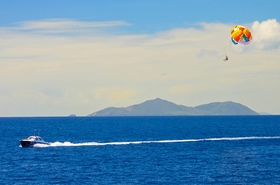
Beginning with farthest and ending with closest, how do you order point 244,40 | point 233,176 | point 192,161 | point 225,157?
point 225,157 < point 192,161 < point 244,40 < point 233,176

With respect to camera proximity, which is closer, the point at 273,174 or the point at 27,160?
the point at 273,174

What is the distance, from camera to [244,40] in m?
94.2

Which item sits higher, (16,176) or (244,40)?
(244,40)

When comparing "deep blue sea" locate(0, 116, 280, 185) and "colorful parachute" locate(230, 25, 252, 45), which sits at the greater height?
"colorful parachute" locate(230, 25, 252, 45)

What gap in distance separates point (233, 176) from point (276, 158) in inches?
1069

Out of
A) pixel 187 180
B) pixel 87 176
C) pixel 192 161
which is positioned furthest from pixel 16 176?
pixel 192 161

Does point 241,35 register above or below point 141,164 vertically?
above

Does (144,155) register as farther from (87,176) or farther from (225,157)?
(87,176)

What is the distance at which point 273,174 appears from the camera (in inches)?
3322

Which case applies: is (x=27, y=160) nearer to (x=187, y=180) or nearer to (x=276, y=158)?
(x=187, y=180)

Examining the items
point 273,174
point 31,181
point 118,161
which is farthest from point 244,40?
point 31,181

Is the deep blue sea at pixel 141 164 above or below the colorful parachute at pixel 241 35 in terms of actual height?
below

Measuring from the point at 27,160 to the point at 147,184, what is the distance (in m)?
39.7

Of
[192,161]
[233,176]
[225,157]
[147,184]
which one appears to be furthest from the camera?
[225,157]
